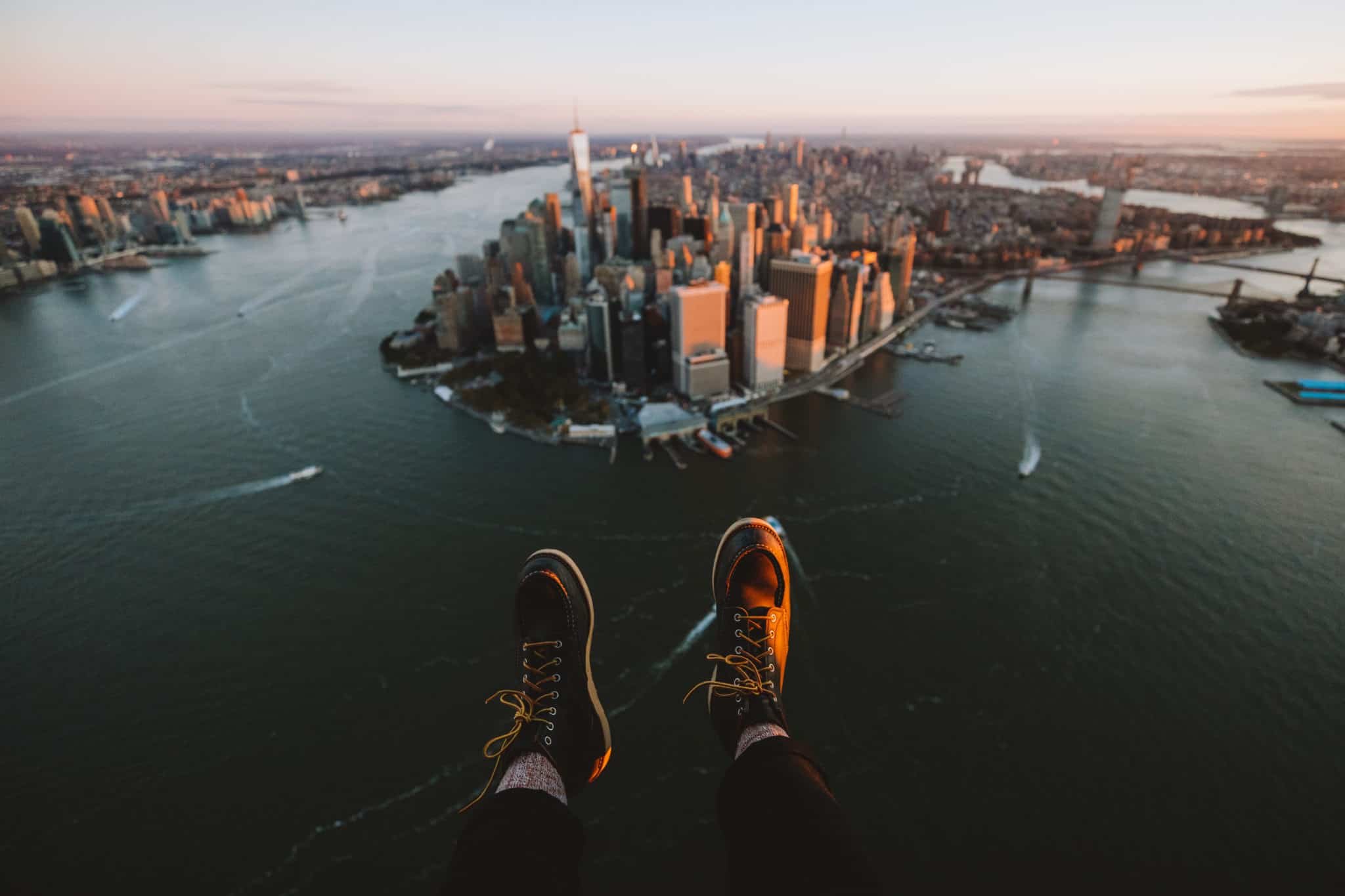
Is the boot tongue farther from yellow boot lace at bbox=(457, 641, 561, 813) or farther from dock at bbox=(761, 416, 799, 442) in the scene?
dock at bbox=(761, 416, 799, 442)

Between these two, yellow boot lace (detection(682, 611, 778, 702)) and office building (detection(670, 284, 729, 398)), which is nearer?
yellow boot lace (detection(682, 611, 778, 702))

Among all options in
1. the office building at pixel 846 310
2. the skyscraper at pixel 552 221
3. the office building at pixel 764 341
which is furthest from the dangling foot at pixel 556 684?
the skyscraper at pixel 552 221

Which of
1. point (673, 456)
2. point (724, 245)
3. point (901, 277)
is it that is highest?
point (724, 245)

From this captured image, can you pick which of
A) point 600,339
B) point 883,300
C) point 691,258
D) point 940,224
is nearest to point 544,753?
point 600,339

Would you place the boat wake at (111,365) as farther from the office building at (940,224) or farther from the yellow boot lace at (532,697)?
the office building at (940,224)

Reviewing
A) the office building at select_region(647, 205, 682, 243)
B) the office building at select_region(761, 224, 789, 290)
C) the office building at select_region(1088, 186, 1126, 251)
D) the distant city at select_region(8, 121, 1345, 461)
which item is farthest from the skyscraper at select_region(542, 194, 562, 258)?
the office building at select_region(1088, 186, 1126, 251)

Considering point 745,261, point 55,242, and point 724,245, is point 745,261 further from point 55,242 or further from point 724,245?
point 55,242
